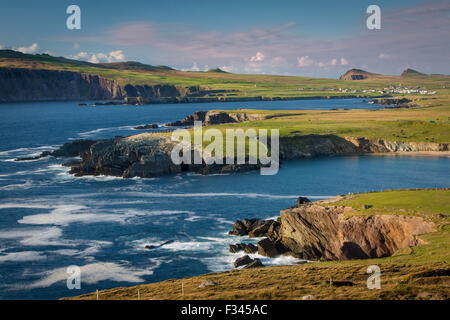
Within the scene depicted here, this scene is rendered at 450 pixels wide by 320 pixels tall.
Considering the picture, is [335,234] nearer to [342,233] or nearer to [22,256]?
[342,233]

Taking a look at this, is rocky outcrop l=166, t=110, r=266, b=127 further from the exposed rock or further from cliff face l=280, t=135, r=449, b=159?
the exposed rock

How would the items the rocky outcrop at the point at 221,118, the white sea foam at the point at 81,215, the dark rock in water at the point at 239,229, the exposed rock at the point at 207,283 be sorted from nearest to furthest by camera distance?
the exposed rock at the point at 207,283 → the dark rock in water at the point at 239,229 → the white sea foam at the point at 81,215 → the rocky outcrop at the point at 221,118

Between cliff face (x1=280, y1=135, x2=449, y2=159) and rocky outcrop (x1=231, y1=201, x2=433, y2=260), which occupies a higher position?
cliff face (x1=280, y1=135, x2=449, y2=159)

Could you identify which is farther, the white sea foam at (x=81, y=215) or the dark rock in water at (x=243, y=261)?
the white sea foam at (x=81, y=215)

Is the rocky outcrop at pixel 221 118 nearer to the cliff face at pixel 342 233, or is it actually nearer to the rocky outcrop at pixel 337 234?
the rocky outcrop at pixel 337 234

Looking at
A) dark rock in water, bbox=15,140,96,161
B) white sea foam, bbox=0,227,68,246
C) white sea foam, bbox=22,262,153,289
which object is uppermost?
dark rock in water, bbox=15,140,96,161

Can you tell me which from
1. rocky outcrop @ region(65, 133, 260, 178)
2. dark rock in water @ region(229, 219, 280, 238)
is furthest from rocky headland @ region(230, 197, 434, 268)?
rocky outcrop @ region(65, 133, 260, 178)

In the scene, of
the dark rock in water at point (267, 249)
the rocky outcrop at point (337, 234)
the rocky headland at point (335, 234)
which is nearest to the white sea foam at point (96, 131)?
the rocky headland at point (335, 234)
